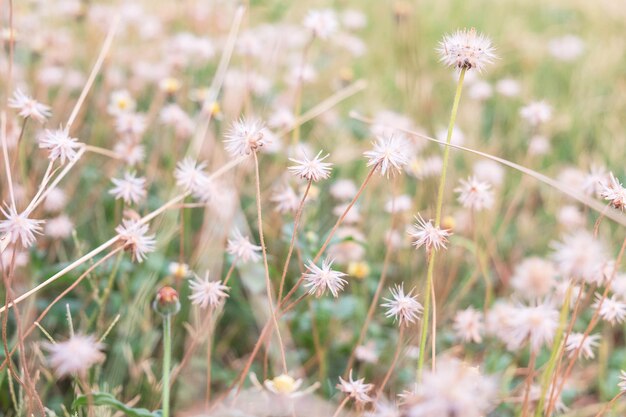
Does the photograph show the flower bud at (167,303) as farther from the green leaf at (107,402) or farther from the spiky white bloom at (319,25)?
the spiky white bloom at (319,25)

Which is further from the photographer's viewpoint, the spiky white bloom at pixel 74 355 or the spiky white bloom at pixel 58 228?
the spiky white bloom at pixel 58 228

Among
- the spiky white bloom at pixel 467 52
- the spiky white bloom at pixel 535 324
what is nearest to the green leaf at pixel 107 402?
the spiky white bloom at pixel 535 324

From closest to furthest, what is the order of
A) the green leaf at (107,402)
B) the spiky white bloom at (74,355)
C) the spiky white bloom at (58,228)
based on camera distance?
the spiky white bloom at (74,355) < the green leaf at (107,402) < the spiky white bloom at (58,228)

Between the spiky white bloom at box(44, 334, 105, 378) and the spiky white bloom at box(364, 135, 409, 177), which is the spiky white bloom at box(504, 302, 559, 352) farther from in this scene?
the spiky white bloom at box(44, 334, 105, 378)

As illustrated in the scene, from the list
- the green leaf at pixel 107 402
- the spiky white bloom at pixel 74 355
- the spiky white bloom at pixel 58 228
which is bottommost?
the green leaf at pixel 107 402

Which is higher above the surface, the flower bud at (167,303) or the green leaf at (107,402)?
the flower bud at (167,303)

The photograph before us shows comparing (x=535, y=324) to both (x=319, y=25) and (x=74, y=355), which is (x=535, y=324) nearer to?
(x=74, y=355)

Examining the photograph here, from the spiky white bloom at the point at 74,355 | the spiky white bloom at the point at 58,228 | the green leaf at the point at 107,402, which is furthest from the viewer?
the spiky white bloom at the point at 58,228

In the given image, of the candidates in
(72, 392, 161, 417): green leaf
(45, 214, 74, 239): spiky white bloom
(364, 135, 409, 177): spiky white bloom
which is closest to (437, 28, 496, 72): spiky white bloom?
(364, 135, 409, 177): spiky white bloom

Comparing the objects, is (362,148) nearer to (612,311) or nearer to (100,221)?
(100,221)

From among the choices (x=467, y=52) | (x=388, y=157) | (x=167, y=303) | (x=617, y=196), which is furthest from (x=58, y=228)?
(x=617, y=196)
